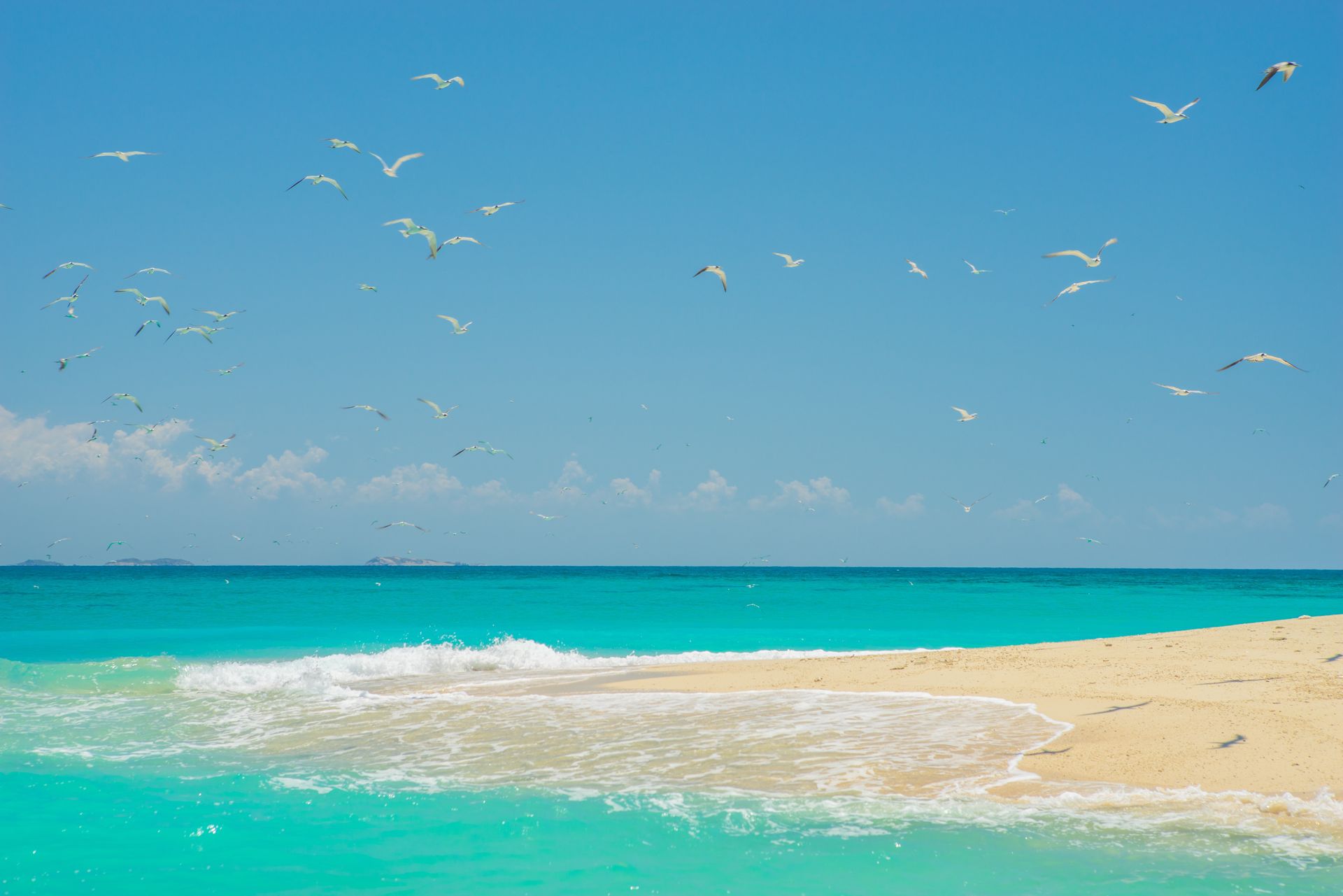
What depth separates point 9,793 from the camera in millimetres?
10828

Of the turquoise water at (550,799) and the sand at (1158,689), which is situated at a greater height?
the sand at (1158,689)

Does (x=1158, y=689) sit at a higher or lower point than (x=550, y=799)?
higher

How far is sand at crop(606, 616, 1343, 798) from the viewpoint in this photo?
32.1 ft

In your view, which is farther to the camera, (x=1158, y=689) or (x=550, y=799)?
(x=1158, y=689)

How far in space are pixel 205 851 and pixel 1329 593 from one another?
89036mm

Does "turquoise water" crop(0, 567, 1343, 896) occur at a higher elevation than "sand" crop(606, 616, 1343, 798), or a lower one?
lower

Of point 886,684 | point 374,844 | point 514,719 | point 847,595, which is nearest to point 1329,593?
point 847,595

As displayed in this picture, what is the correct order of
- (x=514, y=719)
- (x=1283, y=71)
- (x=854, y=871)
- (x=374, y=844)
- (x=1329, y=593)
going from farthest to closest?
(x=1329, y=593)
(x=514, y=719)
(x=1283, y=71)
(x=374, y=844)
(x=854, y=871)

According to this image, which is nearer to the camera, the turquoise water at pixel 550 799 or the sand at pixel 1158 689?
the turquoise water at pixel 550 799

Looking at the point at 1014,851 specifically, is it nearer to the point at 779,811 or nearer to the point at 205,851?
the point at 779,811

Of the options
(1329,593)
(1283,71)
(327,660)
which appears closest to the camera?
(1283,71)

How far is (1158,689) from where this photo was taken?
14.3 m

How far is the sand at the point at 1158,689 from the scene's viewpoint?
32.1 ft

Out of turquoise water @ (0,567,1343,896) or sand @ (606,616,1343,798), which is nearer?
turquoise water @ (0,567,1343,896)
